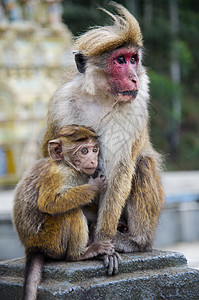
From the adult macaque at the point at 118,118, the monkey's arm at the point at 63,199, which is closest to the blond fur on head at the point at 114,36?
the adult macaque at the point at 118,118

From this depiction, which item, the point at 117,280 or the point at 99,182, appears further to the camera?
the point at 99,182

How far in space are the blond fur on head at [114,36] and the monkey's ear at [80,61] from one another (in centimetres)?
5

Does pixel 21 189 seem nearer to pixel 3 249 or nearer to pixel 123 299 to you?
pixel 123 299

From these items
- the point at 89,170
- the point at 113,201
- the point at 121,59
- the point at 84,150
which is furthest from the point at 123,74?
the point at 113,201

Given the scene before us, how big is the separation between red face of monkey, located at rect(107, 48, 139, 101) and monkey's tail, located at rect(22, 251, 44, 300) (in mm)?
1187

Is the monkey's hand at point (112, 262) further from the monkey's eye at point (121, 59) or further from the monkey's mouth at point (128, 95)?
the monkey's eye at point (121, 59)

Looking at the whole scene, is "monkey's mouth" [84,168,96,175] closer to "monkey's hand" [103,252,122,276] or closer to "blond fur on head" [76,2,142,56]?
A: "monkey's hand" [103,252,122,276]

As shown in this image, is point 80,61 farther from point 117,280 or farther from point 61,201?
point 117,280

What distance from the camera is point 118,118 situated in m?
3.62

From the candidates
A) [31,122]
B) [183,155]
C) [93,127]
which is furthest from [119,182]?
[183,155]

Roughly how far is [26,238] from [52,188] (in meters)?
0.41

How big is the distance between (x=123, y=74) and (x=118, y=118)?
0.31 metres

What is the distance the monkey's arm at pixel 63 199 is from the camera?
3.32 m

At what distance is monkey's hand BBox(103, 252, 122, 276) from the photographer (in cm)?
338
